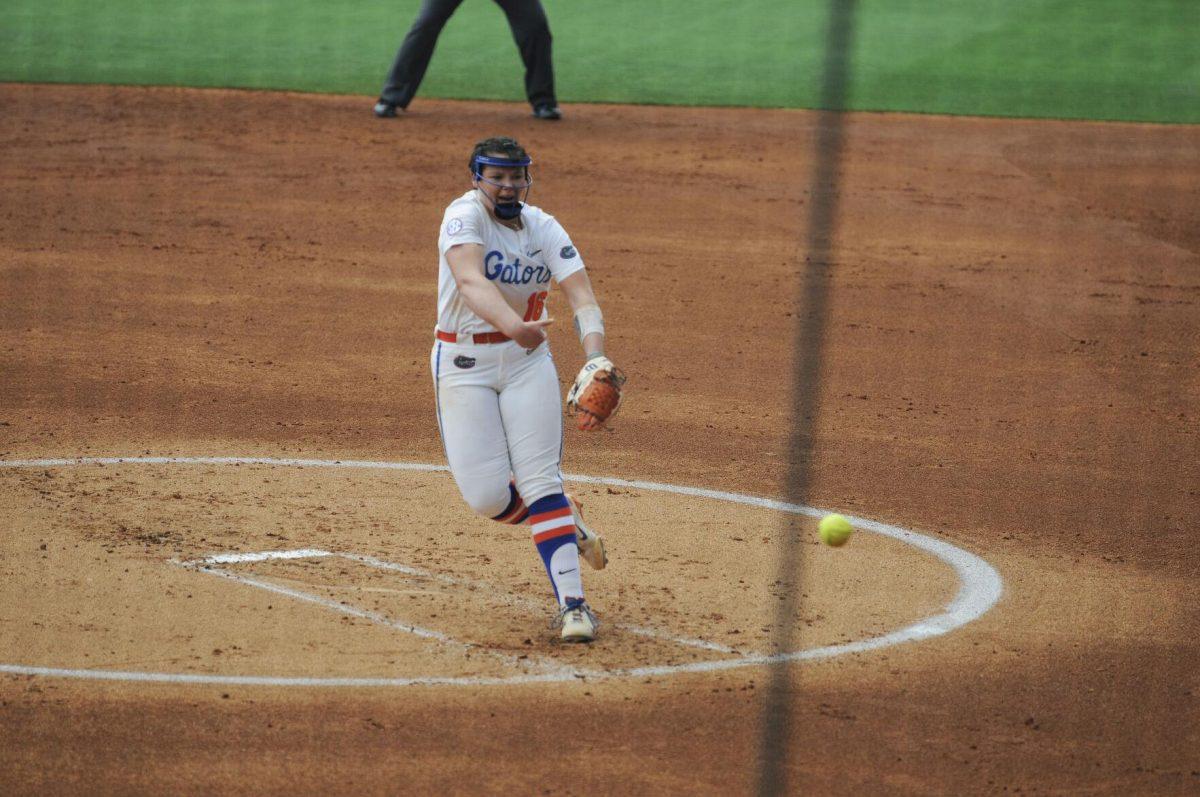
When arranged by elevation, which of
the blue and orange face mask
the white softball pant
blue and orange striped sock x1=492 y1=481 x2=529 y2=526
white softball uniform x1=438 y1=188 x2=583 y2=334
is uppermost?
the blue and orange face mask

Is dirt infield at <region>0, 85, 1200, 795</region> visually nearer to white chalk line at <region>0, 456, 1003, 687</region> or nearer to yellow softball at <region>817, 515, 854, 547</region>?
white chalk line at <region>0, 456, 1003, 687</region>

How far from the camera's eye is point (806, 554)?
7180 mm

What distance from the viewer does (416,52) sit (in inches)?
650

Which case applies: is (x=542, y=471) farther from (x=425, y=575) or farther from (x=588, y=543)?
(x=425, y=575)

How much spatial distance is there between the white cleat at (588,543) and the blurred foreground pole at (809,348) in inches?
29.4

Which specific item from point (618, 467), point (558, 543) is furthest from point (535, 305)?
point (618, 467)

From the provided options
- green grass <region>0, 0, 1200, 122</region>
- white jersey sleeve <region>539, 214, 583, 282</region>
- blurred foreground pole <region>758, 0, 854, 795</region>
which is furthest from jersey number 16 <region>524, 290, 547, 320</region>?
green grass <region>0, 0, 1200, 122</region>

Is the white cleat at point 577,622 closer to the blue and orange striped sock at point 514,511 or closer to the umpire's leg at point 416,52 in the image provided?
the blue and orange striped sock at point 514,511

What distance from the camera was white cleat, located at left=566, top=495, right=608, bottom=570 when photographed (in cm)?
623

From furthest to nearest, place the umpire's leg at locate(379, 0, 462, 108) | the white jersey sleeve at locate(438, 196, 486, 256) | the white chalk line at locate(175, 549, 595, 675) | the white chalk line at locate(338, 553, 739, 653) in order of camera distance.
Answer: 1. the umpire's leg at locate(379, 0, 462, 108)
2. the white chalk line at locate(338, 553, 739, 653)
3. the white jersey sleeve at locate(438, 196, 486, 256)
4. the white chalk line at locate(175, 549, 595, 675)

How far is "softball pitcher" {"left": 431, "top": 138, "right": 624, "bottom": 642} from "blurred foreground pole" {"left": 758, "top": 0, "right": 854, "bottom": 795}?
0.85 metres

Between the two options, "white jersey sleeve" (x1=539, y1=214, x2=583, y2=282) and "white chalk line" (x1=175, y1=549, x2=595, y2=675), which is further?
"white jersey sleeve" (x1=539, y1=214, x2=583, y2=282)

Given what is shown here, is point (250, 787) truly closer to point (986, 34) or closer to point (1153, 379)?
point (1153, 379)

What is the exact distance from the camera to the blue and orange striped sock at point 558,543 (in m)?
6.05
